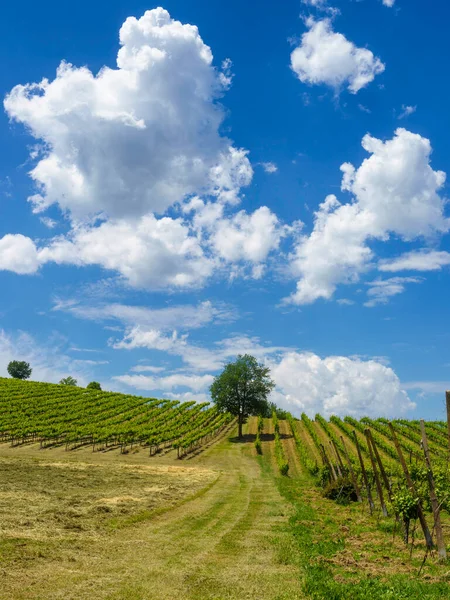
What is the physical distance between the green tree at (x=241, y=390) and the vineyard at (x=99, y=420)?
4.99 m

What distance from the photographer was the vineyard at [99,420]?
202 ft

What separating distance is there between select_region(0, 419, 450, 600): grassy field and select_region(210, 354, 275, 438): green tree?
45.6 meters

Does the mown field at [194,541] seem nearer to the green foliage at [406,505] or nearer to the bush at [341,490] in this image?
the bush at [341,490]

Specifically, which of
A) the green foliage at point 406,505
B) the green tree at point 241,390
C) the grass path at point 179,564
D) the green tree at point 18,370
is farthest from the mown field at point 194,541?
the green tree at point 18,370

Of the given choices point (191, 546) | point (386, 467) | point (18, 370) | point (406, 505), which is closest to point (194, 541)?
point (191, 546)

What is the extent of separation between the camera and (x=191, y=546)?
1641cm

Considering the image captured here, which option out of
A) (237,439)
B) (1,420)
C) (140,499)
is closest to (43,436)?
(1,420)

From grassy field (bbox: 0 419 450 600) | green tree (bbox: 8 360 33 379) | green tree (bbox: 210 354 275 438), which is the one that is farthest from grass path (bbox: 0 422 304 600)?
green tree (bbox: 8 360 33 379)

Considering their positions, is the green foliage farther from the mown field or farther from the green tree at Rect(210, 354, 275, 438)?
the green tree at Rect(210, 354, 275, 438)

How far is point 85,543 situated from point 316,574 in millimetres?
8413

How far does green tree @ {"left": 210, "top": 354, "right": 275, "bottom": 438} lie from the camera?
79062 millimetres

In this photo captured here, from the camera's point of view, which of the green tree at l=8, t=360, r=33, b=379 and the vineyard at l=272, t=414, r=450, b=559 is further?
the green tree at l=8, t=360, r=33, b=379

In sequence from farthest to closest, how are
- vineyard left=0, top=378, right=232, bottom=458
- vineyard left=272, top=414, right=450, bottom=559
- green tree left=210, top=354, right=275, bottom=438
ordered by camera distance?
green tree left=210, top=354, right=275, bottom=438 < vineyard left=0, top=378, right=232, bottom=458 < vineyard left=272, top=414, right=450, bottom=559

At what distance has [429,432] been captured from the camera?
71.2 m
